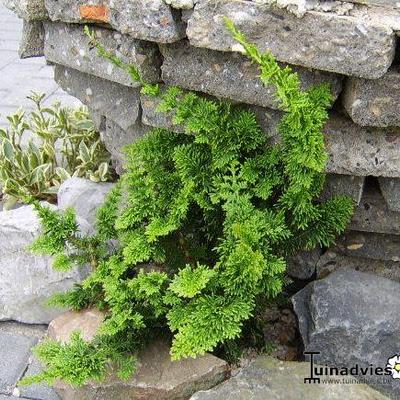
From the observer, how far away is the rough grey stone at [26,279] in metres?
2.84

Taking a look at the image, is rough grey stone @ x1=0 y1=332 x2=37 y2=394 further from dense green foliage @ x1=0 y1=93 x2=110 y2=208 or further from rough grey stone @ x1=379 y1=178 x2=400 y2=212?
rough grey stone @ x1=379 y1=178 x2=400 y2=212

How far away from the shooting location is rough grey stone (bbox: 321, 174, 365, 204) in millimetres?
2531

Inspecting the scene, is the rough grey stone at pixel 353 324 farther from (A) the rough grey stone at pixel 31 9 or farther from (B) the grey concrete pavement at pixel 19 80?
(B) the grey concrete pavement at pixel 19 80

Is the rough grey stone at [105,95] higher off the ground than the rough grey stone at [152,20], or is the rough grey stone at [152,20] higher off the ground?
the rough grey stone at [152,20]

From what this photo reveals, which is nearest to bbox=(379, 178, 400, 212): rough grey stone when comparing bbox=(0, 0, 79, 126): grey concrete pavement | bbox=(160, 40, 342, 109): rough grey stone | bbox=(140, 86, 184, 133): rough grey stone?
bbox=(160, 40, 342, 109): rough grey stone

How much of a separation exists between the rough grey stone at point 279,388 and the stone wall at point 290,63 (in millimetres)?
632

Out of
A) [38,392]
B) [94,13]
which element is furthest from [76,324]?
[94,13]

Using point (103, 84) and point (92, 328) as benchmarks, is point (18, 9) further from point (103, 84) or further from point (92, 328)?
point (92, 328)

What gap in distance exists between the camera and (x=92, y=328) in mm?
2525

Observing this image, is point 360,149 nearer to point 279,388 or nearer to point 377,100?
point 377,100

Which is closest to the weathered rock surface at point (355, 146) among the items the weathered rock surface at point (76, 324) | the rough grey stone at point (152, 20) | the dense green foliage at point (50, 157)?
the rough grey stone at point (152, 20)

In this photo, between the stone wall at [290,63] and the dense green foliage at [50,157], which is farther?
the dense green foliage at [50,157]

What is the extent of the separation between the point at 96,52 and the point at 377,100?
1190 millimetres

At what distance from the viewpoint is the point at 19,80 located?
5.53m
